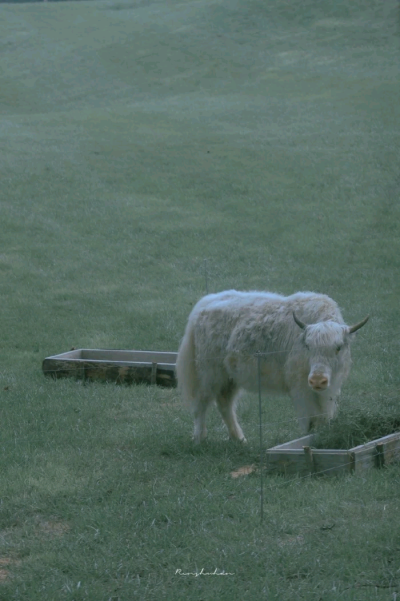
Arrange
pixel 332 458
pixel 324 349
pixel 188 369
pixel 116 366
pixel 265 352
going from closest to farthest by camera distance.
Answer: pixel 332 458 < pixel 324 349 < pixel 265 352 < pixel 188 369 < pixel 116 366

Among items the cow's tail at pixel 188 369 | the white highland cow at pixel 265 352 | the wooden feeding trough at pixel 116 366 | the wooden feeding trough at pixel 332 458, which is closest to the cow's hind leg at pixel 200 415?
the white highland cow at pixel 265 352

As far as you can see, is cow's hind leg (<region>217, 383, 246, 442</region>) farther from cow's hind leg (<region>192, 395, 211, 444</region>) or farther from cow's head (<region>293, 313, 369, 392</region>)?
cow's head (<region>293, 313, 369, 392</region>)

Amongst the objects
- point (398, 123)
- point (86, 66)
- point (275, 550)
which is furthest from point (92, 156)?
point (275, 550)

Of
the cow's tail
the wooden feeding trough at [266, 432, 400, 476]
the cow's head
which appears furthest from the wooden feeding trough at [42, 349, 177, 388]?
the wooden feeding trough at [266, 432, 400, 476]

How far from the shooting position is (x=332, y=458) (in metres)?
7.23

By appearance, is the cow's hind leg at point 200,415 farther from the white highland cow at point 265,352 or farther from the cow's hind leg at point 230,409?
the cow's hind leg at point 230,409

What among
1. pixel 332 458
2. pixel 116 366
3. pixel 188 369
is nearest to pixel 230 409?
pixel 188 369

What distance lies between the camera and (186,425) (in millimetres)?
9422

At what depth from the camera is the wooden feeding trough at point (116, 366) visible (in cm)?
1098

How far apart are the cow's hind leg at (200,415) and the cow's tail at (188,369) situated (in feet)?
0.40

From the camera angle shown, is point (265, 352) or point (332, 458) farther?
point (265, 352)

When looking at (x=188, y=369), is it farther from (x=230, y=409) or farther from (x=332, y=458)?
(x=332, y=458)

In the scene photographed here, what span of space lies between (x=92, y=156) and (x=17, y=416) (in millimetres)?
17950

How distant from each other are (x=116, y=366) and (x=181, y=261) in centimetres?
761
